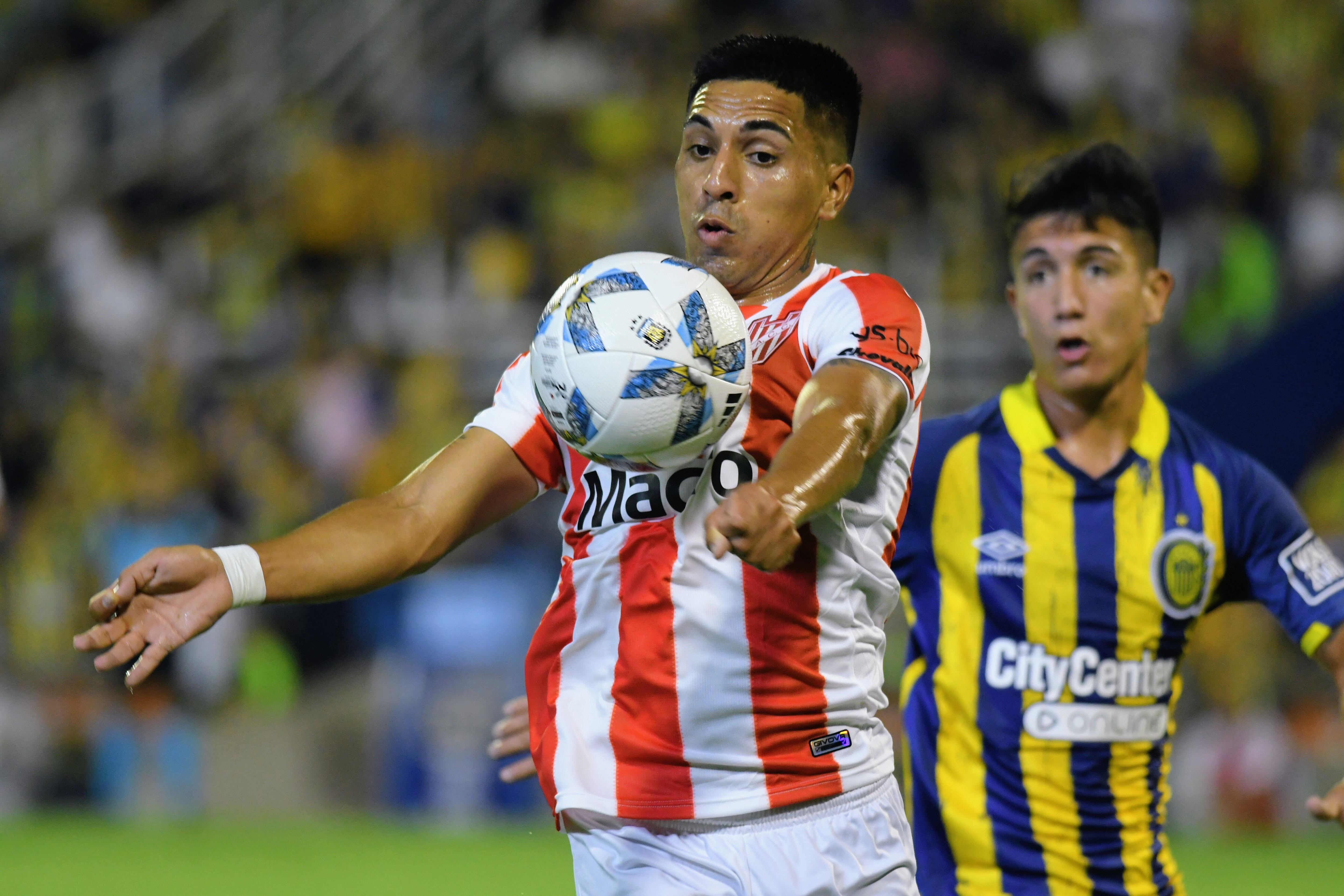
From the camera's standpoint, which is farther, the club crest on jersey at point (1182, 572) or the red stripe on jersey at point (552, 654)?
the club crest on jersey at point (1182, 572)

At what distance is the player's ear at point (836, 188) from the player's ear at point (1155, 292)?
140cm

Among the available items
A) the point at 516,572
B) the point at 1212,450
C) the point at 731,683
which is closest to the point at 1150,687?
the point at 1212,450

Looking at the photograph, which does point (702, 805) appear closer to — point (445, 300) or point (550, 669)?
point (550, 669)

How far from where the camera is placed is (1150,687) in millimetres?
4207

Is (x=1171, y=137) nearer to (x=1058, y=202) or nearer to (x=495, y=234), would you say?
(x=495, y=234)

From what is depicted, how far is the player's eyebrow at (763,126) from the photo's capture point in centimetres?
320

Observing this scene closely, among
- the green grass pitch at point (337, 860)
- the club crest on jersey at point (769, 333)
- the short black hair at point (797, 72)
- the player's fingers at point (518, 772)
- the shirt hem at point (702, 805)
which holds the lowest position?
the green grass pitch at point (337, 860)

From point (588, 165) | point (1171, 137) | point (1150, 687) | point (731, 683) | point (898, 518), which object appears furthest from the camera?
point (588, 165)

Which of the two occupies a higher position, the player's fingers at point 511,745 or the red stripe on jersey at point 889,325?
the red stripe on jersey at point 889,325

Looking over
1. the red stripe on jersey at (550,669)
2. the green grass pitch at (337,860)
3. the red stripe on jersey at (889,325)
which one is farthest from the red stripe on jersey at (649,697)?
the green grass pitch at (337,860)

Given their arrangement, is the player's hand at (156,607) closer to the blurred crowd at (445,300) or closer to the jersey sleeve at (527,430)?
the jersey sleeve at (527,430)

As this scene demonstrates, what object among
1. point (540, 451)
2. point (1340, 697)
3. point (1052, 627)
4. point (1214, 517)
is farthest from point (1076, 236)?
point (540, 451)

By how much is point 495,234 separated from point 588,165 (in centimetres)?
125

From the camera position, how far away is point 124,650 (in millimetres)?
2768
